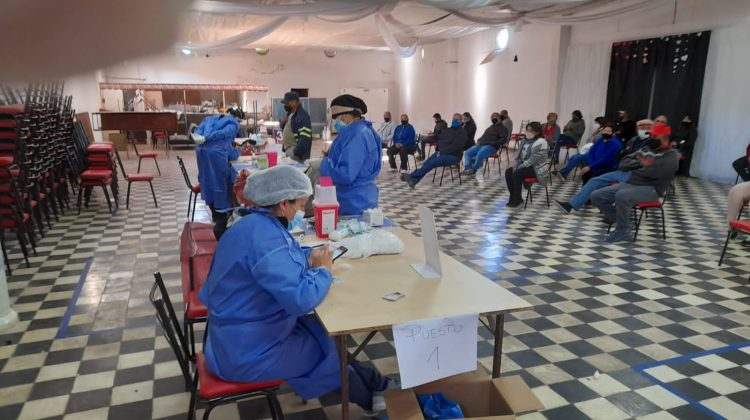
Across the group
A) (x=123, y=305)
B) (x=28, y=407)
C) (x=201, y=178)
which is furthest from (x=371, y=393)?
(x=201, y=178)

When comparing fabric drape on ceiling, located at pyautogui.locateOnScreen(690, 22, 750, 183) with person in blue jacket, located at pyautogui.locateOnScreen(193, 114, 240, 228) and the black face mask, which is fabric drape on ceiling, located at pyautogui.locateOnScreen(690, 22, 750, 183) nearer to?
the black face mask

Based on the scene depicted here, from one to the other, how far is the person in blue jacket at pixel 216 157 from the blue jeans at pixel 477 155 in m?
5.51

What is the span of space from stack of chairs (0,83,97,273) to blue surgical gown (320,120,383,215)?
179 cm

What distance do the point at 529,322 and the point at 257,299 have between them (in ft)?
7.09

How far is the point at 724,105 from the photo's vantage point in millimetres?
8383

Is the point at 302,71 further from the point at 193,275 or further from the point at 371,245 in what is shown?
the point at 371,245

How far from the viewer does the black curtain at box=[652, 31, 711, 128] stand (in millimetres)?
8625

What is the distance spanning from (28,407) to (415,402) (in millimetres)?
1916

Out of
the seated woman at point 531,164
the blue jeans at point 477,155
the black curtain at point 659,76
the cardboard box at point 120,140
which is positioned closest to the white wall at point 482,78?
the black curtain at point 659,76

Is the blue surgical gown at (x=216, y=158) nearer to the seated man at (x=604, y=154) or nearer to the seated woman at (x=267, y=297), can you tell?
the seated woman at (x=267, y=297)

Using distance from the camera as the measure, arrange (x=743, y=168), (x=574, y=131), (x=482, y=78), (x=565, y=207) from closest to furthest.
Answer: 1. (x=565, y=207)
2. (x=743, y=168)
3. (x=574, y=131)
4. (x=482, y=78)

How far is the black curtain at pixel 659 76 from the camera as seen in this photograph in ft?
28.5

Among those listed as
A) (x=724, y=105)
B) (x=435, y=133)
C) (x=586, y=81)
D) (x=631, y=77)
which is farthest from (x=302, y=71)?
(x=724, y=105)

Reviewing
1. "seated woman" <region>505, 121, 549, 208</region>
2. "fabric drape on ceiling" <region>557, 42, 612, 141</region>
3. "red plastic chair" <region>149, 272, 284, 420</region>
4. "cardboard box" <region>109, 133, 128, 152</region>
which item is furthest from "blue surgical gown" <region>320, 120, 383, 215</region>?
"cardboard box" <region>109, 133, 128, 152</region>
